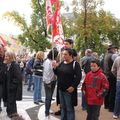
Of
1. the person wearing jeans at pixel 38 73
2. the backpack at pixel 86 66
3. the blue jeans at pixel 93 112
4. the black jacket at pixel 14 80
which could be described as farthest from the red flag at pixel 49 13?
the person wearing jeans at pixel 38 73

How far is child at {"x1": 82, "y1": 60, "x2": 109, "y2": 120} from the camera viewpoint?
312 inches

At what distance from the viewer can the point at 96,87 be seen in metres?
7.98

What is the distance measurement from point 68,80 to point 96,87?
24.1 inches

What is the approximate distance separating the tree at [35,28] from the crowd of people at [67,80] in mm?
30227

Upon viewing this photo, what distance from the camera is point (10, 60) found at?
376 inches

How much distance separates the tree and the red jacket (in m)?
34.9

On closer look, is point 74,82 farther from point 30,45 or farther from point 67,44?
point 30,45

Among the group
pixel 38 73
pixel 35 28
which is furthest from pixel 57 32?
pixel 35 28

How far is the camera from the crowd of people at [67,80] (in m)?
8.02

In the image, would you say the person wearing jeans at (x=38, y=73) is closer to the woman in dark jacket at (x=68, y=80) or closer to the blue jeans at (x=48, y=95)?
the blue jeans at (x=48, y=95)

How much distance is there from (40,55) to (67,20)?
114 ft

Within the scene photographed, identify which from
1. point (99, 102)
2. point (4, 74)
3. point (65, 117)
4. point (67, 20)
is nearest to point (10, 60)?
point (4, 74)

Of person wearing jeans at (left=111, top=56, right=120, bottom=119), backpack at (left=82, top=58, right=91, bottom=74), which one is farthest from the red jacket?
backpack at (left=82, top=58, right=91, bottom=74)

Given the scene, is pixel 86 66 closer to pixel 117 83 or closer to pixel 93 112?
pixel 117 83
